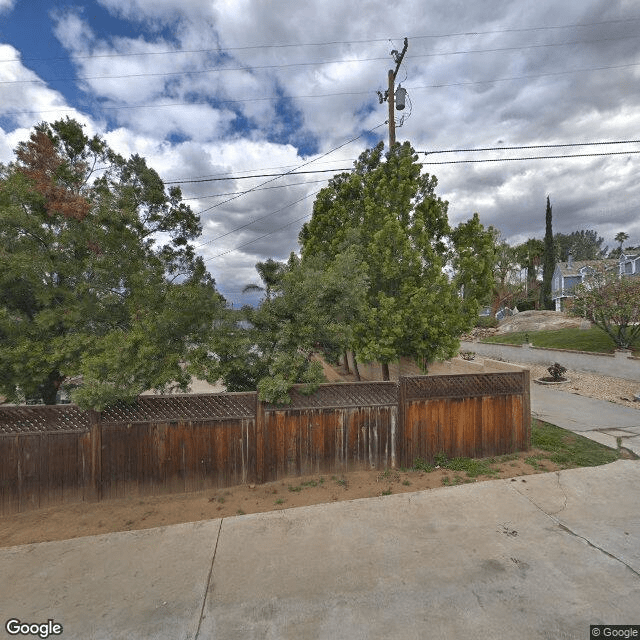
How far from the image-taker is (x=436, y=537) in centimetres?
379

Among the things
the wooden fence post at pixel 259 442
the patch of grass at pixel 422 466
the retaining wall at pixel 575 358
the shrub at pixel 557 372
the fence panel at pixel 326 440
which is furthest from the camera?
the shrub at pixel 557 372

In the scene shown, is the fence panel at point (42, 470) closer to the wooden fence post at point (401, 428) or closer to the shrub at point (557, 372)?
the wooden fence post at point (401, 428)

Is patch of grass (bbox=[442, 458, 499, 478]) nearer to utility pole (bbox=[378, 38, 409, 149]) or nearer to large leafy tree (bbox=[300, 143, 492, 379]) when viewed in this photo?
large leafy tree (bbox=[300, 143, 492, 379])

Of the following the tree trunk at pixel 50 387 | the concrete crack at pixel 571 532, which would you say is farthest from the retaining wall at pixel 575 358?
the tree trunk at pixel 50 387

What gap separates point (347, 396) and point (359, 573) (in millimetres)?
2490

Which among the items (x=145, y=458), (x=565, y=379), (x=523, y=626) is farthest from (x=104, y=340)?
(x=565, y=379)

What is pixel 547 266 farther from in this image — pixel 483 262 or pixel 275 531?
pixel 275 531

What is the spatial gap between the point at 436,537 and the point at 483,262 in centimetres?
604

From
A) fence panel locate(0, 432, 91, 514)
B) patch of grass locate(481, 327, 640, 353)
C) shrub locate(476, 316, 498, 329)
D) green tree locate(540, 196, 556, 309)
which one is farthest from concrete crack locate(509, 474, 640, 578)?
green tree locate(540, 196, 556, 309)

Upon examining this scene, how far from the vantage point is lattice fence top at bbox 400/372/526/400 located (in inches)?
223

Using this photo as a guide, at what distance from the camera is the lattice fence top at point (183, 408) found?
15.7 feet

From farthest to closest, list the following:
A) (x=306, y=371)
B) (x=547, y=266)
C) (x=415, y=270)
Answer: (x=547, y=266) → (x=415, y=270) → (x=306, y=371)

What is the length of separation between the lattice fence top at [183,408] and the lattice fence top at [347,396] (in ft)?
1.36

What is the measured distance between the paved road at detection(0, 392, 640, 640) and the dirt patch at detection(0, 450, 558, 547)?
0.79 feet
